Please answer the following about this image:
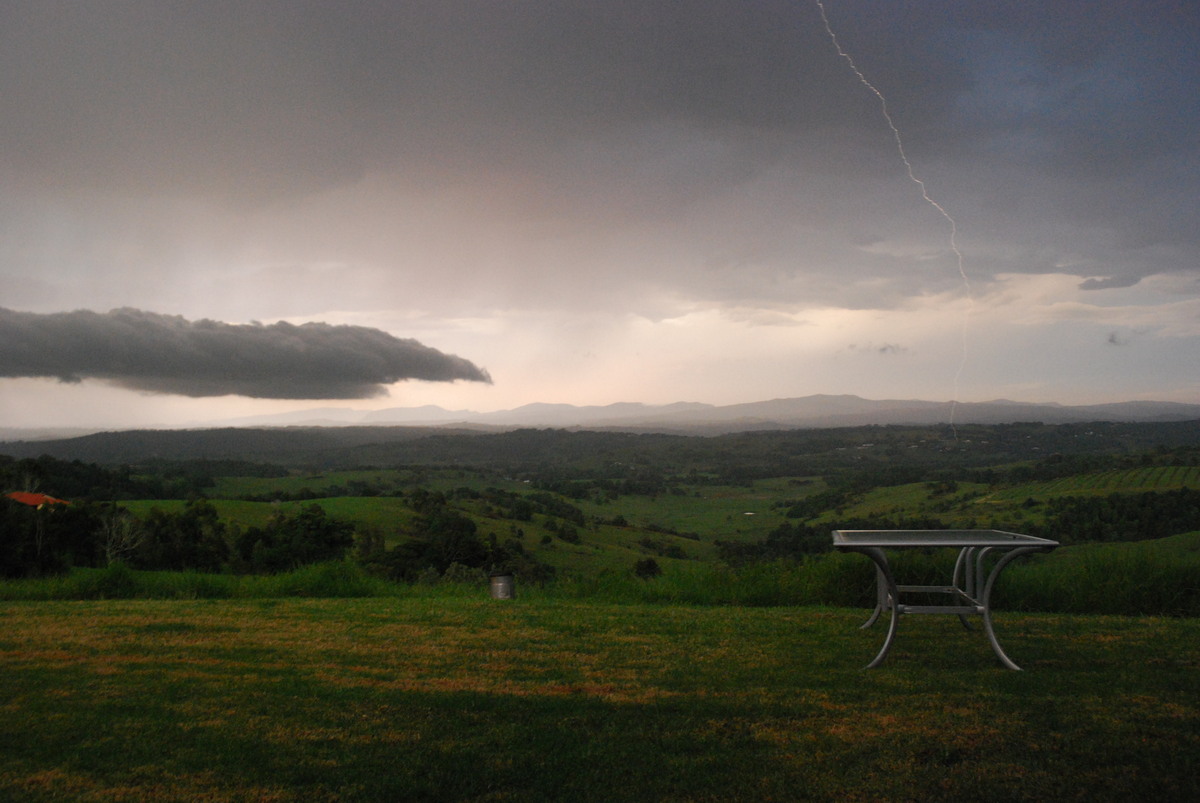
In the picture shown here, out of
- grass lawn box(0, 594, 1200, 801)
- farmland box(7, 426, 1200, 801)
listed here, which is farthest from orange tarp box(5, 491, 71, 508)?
grass lawn box(0, 594, 1200, 801)

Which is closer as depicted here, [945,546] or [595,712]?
[595,712]

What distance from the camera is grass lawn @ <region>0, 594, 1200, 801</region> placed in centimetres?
291

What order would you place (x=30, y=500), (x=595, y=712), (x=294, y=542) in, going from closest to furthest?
(x=595, y=712) → (x=30, y=500) → (x=294, y=542)

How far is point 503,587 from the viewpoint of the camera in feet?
26.9

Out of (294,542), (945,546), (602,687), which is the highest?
(945,546)

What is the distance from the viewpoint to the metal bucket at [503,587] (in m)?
8.19

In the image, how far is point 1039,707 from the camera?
375 cm

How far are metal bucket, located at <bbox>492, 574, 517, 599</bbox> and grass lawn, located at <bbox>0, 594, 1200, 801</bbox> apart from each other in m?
2.12

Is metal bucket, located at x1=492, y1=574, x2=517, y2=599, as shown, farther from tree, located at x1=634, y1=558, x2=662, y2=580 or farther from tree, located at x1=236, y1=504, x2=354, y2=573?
tree, located at x1=236, y1=504, x2=354, y2=573

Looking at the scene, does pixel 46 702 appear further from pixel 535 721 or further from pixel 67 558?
pixel 67 558

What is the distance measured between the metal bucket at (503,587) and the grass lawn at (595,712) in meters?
2.12

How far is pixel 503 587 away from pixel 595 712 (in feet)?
15.1

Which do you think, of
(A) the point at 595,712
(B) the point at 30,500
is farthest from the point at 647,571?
(B) the point at 30,500

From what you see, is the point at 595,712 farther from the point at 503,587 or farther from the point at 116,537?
the point at 116,537
